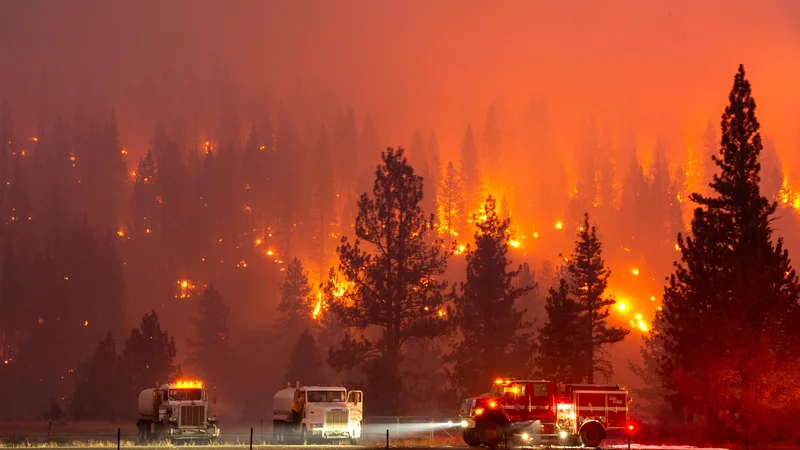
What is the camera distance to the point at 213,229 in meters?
197

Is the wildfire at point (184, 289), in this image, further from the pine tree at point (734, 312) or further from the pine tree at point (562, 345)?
the pine tree at point (734, 312)

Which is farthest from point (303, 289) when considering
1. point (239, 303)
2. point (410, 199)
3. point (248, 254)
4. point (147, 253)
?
point (410, 199)

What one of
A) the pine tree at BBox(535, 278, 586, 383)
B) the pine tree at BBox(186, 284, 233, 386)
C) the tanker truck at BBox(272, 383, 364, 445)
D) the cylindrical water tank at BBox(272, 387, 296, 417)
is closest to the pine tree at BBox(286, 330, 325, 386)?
the pine tree at BBox(186, 284, 233, 386)

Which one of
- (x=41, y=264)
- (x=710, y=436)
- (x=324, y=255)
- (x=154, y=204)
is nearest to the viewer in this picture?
(x=710, y=436)

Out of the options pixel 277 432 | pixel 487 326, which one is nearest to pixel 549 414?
pixel 277 432

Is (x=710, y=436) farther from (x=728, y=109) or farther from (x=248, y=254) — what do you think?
(x=248, y=254)

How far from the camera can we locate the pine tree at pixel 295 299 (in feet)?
458

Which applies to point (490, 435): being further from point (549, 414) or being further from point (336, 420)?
Answer: point (336, 420)

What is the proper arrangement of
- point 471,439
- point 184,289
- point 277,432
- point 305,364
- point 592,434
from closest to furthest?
point 592,434, point 471,439, point 277,432, point 305,364, point 184,289

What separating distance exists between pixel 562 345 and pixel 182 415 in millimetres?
28048

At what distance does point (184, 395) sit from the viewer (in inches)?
1767

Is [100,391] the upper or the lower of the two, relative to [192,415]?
lower

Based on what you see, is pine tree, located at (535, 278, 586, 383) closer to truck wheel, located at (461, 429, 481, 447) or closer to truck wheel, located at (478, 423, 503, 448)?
truck wheel, located at (461, 429, 481, 447)

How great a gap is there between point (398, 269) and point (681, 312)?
2460 cm
